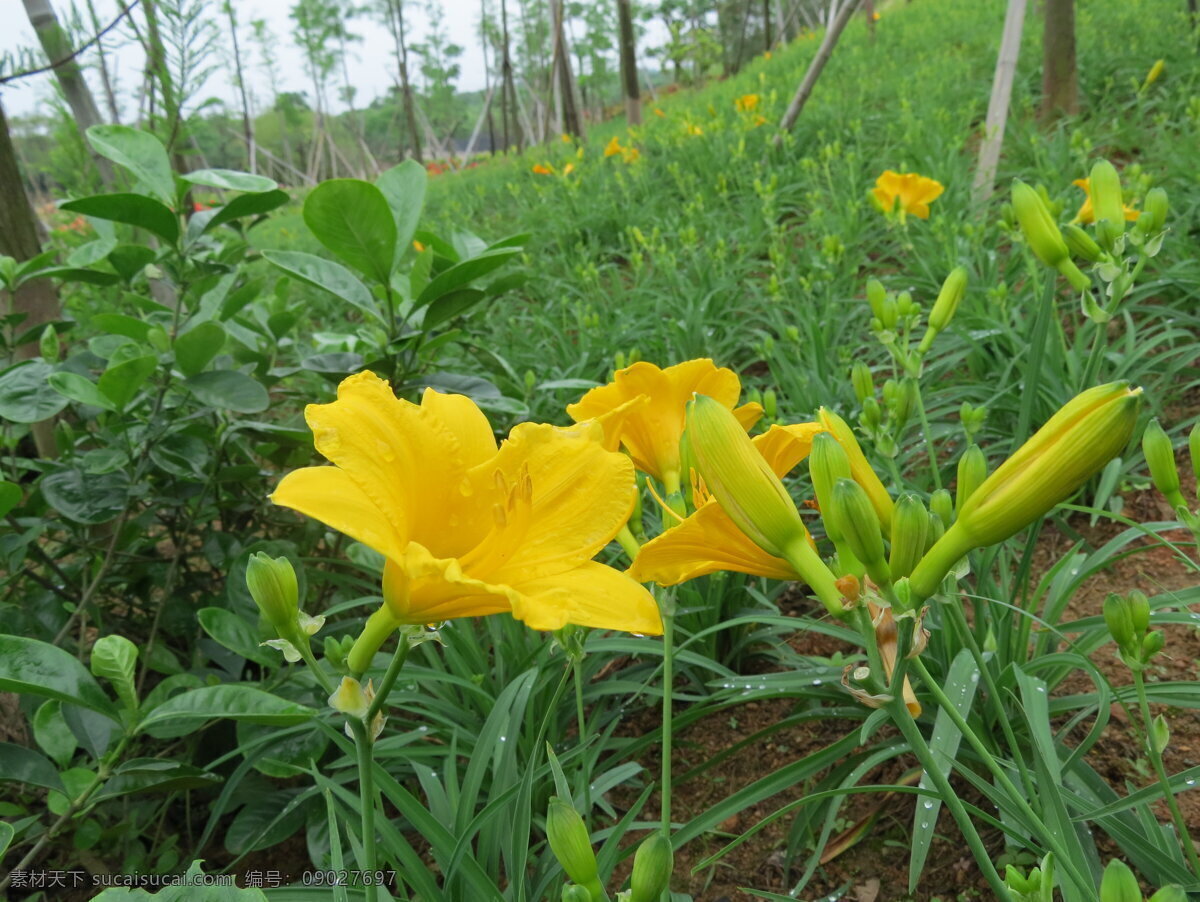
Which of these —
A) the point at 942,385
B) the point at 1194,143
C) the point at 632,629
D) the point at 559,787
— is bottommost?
the point at 942,385

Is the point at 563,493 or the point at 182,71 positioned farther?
the point at 182,71

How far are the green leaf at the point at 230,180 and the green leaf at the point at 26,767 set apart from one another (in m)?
0.91

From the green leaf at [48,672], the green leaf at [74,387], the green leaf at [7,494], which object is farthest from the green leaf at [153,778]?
the green leaf at [74,387]

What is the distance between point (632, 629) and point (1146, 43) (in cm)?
664

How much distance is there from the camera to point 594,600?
25.0 inches

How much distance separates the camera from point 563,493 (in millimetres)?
706

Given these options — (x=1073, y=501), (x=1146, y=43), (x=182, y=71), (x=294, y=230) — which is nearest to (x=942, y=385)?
(x=1073, y=501)

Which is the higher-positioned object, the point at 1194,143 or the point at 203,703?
the point at 1194,143

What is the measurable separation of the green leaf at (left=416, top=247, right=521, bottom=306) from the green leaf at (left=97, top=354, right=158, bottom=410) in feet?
1.49

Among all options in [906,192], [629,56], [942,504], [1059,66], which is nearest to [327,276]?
[942,504]

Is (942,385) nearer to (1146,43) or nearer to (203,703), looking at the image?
(203,703)

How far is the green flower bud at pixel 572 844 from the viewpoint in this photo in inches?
24.0

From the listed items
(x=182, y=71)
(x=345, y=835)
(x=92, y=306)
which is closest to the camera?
(x=345, y=835)

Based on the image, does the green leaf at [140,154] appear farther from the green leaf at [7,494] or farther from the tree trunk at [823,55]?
the tree trunk at [823,55]
